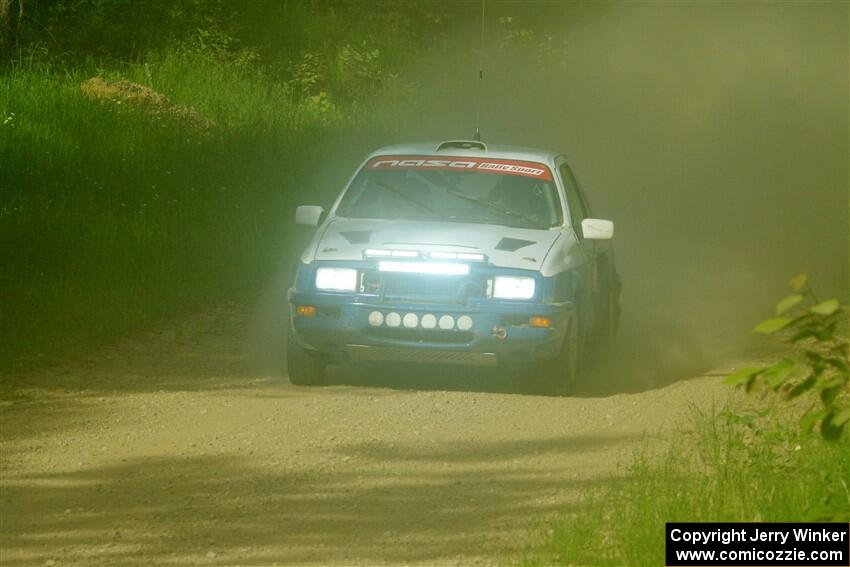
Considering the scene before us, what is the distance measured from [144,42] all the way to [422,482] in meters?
21.4

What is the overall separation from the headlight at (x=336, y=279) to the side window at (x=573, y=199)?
5.66ft

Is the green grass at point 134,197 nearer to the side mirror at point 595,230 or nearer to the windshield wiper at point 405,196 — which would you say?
the windshield wiper at point 405,196

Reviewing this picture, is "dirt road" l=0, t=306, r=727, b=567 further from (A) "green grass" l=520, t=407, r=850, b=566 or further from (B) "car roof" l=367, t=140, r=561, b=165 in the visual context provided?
(B) "car roof" l=367, t=140, r=561, b=165

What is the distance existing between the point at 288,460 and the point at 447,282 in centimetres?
217

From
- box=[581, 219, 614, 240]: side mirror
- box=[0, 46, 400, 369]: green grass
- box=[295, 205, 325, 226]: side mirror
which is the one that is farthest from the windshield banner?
box=[0, 46, 400, 369]: green grass

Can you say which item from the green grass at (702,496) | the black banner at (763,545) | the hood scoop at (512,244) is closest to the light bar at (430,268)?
the hood scoop at (512,244)

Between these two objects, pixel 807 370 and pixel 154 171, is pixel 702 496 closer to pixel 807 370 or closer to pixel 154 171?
pixel 807 370

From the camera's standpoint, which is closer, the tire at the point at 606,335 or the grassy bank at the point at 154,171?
the tire at the point at 606,335

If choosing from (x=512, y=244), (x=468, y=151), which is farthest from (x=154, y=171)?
(x=512, y=244)

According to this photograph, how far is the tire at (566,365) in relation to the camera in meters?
10.3

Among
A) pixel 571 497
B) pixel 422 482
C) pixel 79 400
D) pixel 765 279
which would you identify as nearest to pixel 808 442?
pixel 571 497

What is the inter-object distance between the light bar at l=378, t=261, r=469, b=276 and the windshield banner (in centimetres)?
132

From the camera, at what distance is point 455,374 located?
37.3ft

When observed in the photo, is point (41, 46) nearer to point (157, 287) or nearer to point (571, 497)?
point (157, 287)
